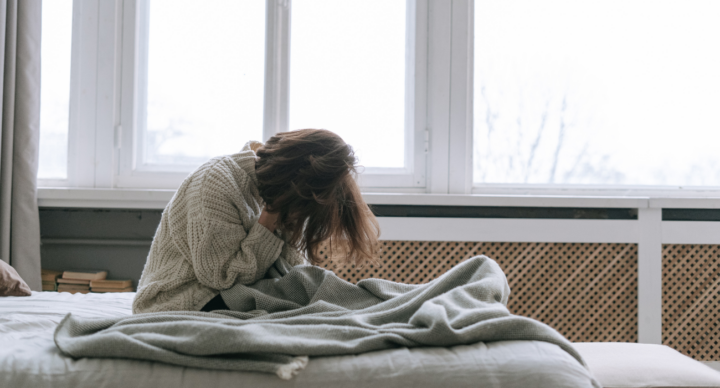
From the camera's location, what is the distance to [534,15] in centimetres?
205

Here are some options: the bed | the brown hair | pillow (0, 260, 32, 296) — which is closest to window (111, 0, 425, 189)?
pillow (0, 260, 32, 296)

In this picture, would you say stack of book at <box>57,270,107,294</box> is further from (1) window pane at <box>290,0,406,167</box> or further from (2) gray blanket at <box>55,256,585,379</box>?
(2) gray blanket at <box>55,256,585,379</box>

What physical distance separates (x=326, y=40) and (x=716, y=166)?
1.70 m

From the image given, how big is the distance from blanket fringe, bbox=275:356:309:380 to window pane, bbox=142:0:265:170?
4.51 ft

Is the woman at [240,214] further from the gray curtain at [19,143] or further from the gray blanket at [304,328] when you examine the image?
the gray curtain at [19,143]

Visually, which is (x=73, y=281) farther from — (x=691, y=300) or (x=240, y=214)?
(x=691, y=300)

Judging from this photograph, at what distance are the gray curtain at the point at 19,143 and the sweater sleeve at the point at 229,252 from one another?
1124mm

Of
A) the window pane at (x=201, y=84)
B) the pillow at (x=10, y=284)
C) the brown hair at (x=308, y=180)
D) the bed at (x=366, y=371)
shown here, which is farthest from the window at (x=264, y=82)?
the bed at (x=366, y=371)

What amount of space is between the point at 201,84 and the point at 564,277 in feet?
5.19

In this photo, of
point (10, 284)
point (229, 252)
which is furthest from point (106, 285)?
point (229, 252)

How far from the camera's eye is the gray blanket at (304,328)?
0.77 m

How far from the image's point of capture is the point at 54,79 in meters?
2.01

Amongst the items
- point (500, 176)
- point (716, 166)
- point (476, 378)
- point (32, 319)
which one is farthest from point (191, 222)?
point (716, 166)

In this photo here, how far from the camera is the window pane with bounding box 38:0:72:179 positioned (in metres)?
2.00
